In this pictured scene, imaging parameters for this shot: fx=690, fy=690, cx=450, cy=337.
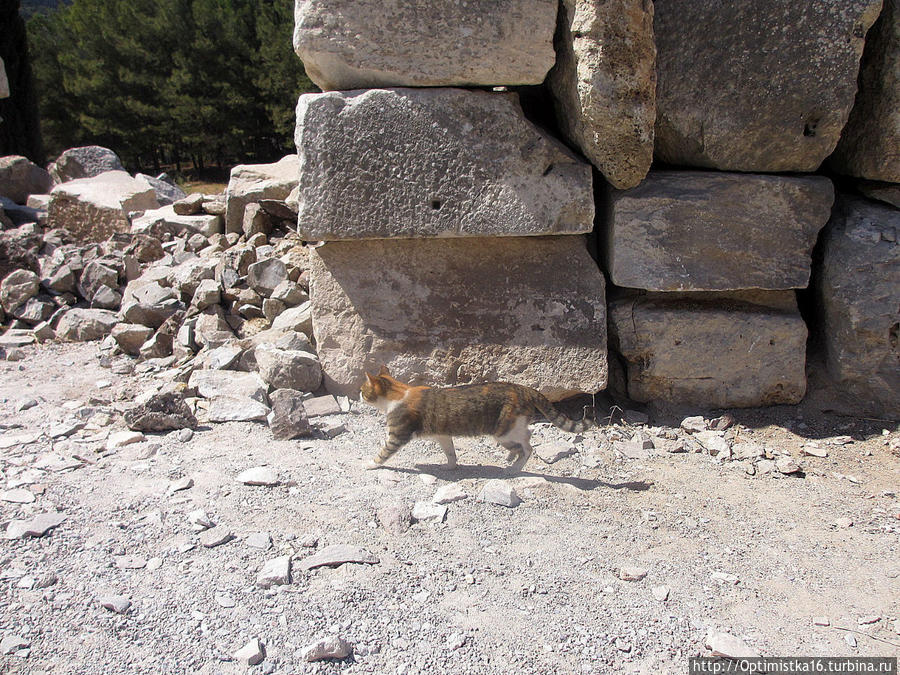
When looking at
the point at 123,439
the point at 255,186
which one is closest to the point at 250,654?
the point at 123,439

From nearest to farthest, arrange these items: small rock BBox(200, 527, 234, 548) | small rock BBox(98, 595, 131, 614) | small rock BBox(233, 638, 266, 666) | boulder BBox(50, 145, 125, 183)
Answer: small rock BBox(233, 638, 266, 666)
small rock BBox(98, 595, 131, 614)
small rock BBox(200, 527, 234, 548)
boulder BBox(50, 145, 125, 183)

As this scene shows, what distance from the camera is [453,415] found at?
108 inches

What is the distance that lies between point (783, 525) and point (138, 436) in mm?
2570

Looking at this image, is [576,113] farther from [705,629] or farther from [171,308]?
[171,308]

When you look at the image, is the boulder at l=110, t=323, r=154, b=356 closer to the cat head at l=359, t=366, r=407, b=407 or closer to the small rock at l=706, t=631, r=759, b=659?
the cat head at l=359, t=366, r=407, b=407

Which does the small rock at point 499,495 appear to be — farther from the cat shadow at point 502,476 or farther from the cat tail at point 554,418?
the cat tail at point 554,418

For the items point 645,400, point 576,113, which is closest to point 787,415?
point 645,400

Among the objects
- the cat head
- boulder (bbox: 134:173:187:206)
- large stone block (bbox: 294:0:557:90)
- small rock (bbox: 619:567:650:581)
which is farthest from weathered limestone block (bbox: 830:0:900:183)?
boulder (bbox: 134:173:187:206)

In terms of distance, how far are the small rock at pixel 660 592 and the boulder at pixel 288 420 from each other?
1.59 meters

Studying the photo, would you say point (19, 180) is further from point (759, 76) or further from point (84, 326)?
point (759, 76)

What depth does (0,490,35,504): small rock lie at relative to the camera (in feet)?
7.84

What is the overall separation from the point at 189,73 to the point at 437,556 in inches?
575

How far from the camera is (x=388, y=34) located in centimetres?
296

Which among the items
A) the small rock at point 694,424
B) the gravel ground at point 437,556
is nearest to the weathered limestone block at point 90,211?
the gravel ground at point 437,556
